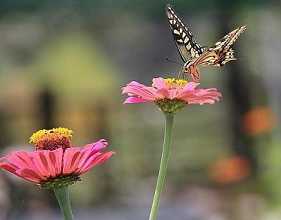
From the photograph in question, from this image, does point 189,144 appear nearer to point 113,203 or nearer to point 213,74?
point 213,74

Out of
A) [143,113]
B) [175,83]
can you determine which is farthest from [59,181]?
[143,113]

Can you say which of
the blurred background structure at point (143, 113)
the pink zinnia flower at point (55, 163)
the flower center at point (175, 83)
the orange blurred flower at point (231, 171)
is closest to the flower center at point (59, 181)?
the pink zinnia flower at point (55, 163)

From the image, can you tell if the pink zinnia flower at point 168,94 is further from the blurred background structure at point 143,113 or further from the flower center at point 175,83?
the blurred background structure at point 143,113

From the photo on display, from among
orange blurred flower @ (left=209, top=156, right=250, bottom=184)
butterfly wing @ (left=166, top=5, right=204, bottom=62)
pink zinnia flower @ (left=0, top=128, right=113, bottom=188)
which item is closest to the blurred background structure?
orange blurred flower @ (left=209, top=156, right=250, bottom=184)

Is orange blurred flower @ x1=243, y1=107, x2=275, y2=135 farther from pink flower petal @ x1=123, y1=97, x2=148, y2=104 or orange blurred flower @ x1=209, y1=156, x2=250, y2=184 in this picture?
pink flower petal @ x1=123, y1=97, x2=148, y2=104

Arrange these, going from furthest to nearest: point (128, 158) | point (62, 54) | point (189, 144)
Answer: point (62, 54), point (189, 144), point (128, 158)

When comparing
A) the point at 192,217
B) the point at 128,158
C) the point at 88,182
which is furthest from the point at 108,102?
the point at 192,217
